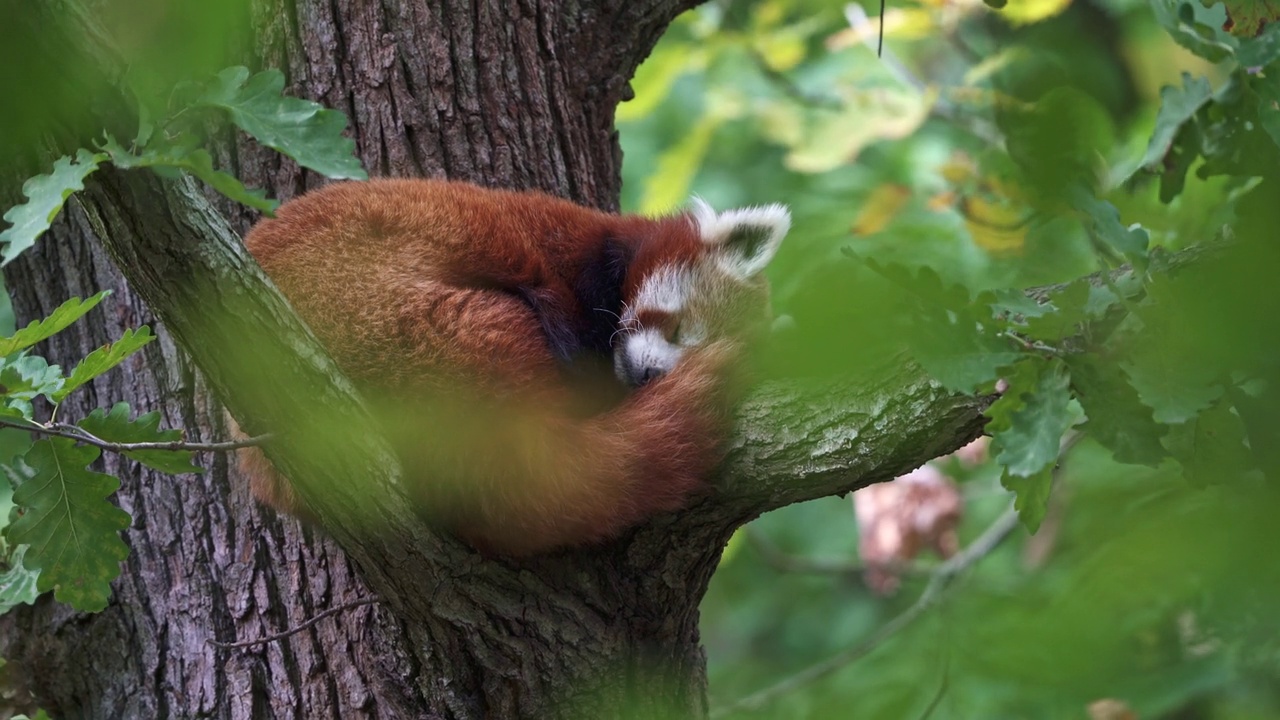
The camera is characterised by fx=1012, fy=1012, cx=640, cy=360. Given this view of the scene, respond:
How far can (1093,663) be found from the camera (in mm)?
464

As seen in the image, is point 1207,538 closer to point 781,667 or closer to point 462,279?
point 462,279

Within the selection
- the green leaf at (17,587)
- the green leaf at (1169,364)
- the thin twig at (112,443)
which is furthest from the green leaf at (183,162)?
the green leaf at (17,587)

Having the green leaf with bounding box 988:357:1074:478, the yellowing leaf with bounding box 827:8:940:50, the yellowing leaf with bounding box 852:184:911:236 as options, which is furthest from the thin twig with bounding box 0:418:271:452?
the yellowing leaf with bounding box 827:8:940:50

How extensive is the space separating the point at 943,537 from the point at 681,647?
8.21ft

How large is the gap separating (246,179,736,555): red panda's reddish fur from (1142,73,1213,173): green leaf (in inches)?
31.7

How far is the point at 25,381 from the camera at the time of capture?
1.48 meters

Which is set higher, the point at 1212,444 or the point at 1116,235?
the point at 1116,235

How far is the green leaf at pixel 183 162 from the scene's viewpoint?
101 centimetres

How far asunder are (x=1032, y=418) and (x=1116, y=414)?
0.28ft

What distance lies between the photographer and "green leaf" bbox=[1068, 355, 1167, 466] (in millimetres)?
1070

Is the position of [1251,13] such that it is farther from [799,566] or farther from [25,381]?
[799,566]

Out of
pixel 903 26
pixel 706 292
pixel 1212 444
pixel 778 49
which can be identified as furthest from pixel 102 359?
pixel 778 49

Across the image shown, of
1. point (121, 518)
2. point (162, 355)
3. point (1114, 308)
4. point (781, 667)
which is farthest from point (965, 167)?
point (781, 667)

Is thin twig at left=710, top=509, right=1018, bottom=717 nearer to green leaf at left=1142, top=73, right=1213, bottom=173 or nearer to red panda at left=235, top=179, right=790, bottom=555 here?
red panda at left=235, top=179, right=790, bottom=555
